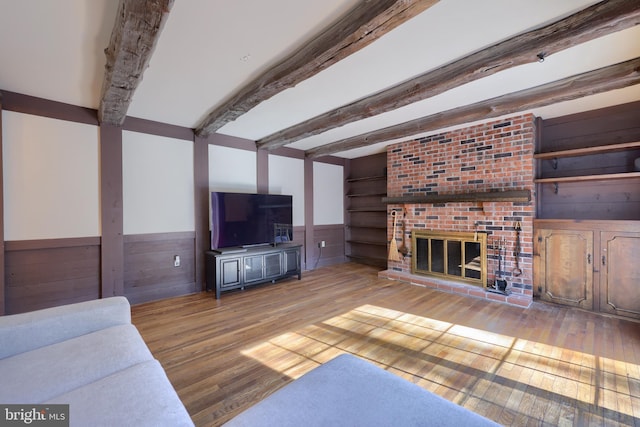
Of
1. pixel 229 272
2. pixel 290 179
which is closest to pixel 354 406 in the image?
pixel 229 272

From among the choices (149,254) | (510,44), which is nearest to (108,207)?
(149,254)

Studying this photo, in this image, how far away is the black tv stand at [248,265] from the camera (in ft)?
12.3

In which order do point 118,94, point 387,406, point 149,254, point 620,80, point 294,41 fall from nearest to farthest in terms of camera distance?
1. point 387,406
2. point 294,41
3. point 620,80
4. point 118,94
5. point 149,254

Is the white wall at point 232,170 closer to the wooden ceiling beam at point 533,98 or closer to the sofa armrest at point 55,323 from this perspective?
the wooden ceiling beam at point 533,98

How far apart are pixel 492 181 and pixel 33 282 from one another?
227 inches

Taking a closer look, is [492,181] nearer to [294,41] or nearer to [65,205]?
[294,41]

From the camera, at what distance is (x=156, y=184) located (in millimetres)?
3658

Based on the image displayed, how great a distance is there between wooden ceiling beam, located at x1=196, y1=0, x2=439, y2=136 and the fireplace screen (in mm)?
3230

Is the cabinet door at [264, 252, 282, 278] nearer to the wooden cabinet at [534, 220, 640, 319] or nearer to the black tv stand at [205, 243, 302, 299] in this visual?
the black tv stand at [205, 243, 302, 299]

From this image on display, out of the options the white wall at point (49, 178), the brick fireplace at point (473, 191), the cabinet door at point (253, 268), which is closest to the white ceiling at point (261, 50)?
the white wall at point (49, 178)

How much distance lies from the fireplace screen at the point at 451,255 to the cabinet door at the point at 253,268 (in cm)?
252

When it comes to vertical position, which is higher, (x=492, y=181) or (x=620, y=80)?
(x=620, y=80)

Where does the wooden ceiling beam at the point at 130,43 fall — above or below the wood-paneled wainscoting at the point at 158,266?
above

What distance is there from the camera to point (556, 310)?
315cm
